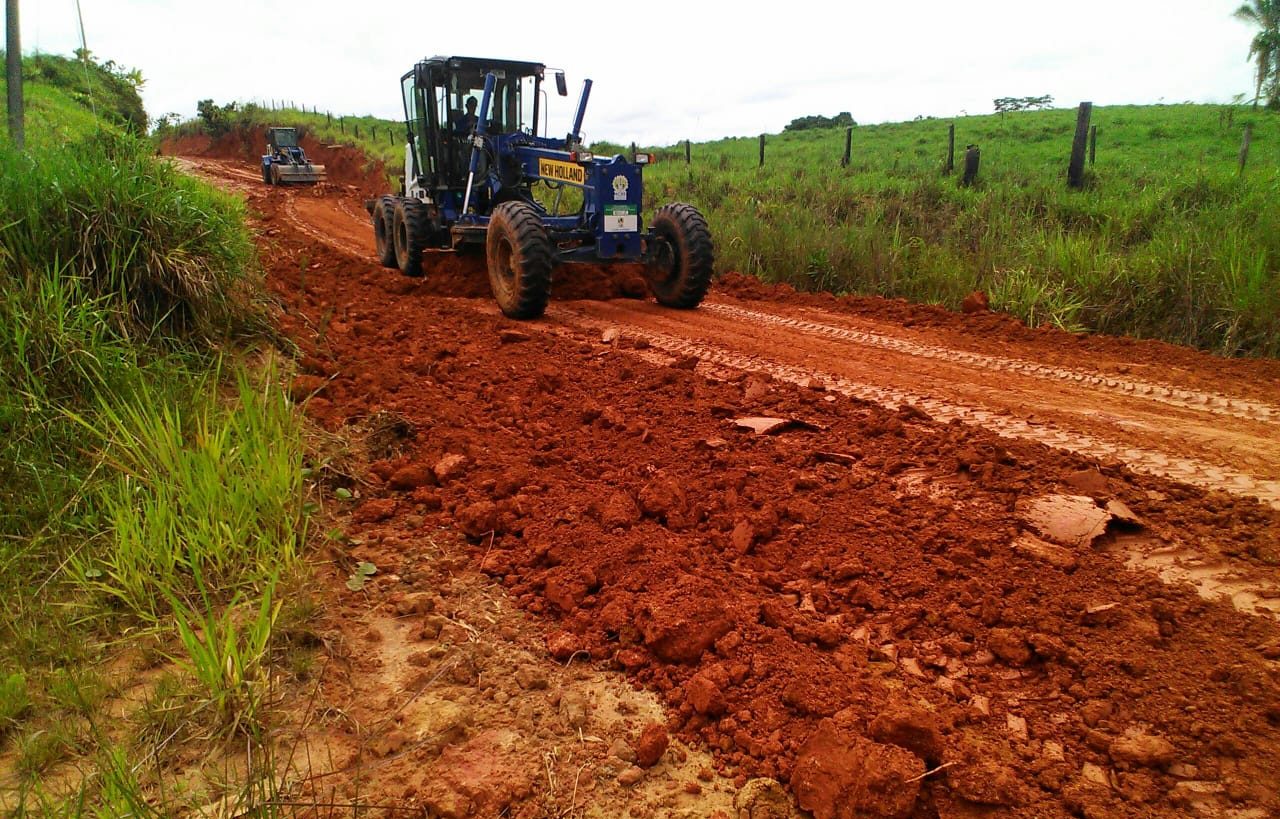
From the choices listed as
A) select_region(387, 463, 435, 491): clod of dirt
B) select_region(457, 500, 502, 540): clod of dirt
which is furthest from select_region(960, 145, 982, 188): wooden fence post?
select_region(457, 500, 502, 540): clod of dirt

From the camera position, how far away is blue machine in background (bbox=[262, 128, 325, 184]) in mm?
23359

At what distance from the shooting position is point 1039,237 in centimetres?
805

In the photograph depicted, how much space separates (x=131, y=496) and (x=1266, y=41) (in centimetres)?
4372

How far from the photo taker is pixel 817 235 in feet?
30.7

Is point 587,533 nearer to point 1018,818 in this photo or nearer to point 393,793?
point 393,793

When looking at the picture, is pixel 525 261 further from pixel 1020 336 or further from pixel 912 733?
pixel 912 733

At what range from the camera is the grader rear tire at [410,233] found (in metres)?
9.34

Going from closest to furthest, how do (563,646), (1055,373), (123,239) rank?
(563,646), (123,239), (1055,373)

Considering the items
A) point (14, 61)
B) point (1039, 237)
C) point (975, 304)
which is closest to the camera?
point (14, 61)

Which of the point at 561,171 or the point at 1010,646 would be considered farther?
the point at 561,171

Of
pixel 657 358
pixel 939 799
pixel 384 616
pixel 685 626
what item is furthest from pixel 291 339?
pixel 939 799

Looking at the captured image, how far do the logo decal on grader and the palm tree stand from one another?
3060 centimetres

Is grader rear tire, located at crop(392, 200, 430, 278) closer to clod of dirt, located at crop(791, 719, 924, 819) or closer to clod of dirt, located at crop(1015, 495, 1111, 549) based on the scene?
clod of dirt, located at crop(1015, 495, 1111, 549)

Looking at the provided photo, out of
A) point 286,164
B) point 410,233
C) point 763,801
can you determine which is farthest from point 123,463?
point 286,164
